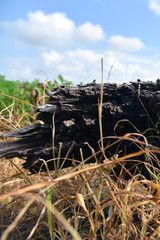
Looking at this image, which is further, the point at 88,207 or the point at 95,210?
the point at 88,207

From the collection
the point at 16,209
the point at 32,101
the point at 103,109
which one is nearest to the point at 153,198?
the point at 103,109

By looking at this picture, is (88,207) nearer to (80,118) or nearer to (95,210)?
(95,210)

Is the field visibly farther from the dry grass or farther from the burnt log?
the burnt log

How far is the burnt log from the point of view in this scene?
160cm

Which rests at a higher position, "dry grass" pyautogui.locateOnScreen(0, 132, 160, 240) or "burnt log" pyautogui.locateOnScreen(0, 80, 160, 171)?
"burnt log" pyautogui.locateOnScreen(0, 80, 160, 171)

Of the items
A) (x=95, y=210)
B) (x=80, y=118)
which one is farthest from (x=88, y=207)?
(x=80, y=118)

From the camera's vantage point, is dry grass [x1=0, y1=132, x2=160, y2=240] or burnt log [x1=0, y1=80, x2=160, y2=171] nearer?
dry grass [x1=0, y1=132, x2=160, y2=240]

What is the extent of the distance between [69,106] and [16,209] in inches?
33.0

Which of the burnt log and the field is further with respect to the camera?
the burnt log

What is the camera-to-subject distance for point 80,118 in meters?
1.63

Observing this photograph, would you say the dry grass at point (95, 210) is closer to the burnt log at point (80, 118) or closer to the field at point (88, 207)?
the field at point (88, 207)

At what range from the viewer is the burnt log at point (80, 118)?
5.24 feet

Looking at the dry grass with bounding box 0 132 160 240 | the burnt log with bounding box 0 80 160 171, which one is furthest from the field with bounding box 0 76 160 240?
the burnt log with bounding box 0 80 160 171

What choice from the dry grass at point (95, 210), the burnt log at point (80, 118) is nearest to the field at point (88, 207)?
the dry grass at point (95, 210)
